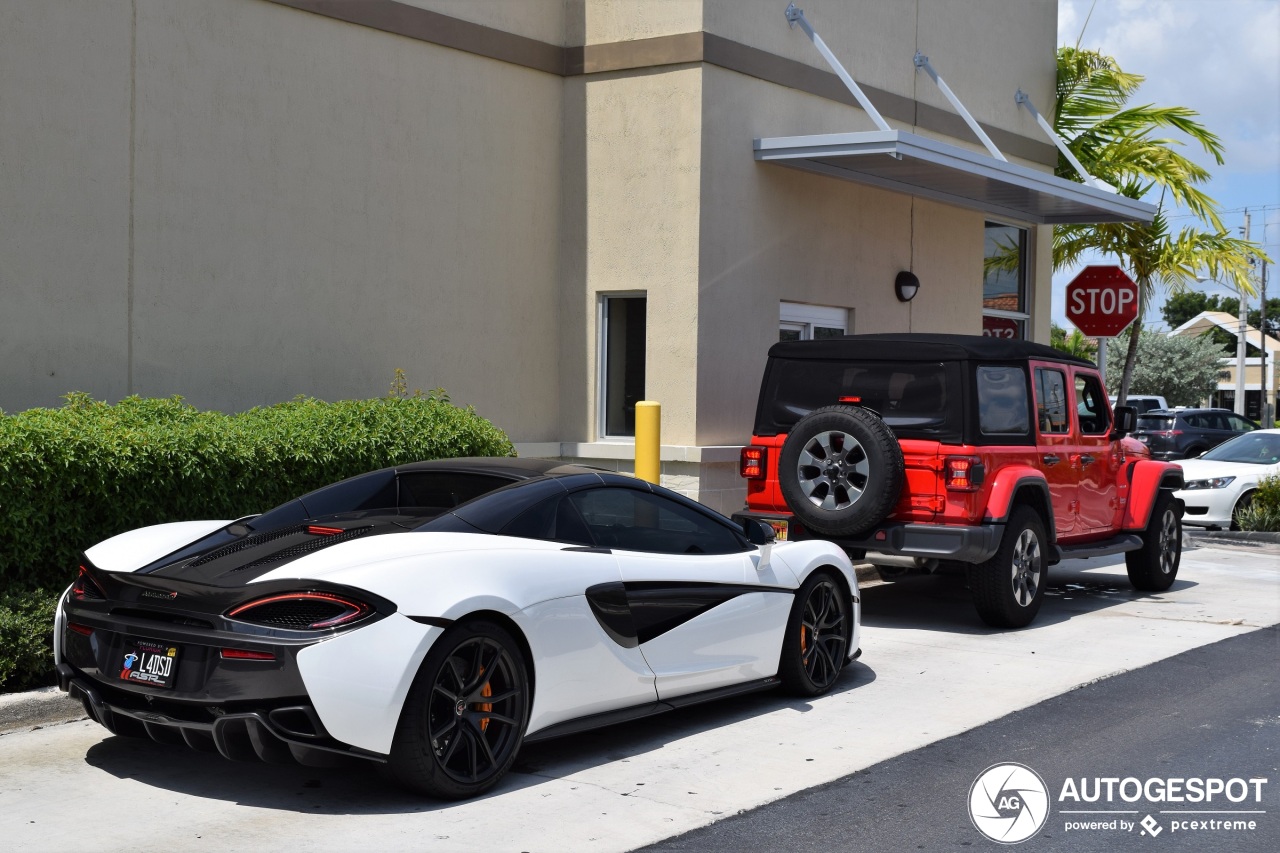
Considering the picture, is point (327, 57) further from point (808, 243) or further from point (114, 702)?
point (114, 702)

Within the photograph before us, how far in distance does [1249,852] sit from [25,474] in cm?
642

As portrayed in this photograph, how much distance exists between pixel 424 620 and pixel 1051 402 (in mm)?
6750

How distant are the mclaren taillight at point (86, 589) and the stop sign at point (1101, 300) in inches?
476

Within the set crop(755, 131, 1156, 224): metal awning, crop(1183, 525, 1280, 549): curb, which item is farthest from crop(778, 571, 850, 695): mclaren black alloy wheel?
crop(1183, 525, 1280, 549): curb

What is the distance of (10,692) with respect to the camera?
7074 millimetres

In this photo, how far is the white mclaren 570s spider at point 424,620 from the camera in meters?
5.27

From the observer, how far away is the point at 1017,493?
1016 centimetres

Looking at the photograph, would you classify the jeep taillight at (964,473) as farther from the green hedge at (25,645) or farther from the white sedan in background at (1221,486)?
the white sedan in background at (1221,486)

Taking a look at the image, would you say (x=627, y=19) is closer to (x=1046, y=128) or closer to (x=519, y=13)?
(x=519, y=13)

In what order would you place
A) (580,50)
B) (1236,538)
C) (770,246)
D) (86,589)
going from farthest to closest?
(1236,538) < (770,246) < (580,50) < (86,589)

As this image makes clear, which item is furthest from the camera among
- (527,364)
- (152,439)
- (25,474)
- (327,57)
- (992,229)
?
(992,229)

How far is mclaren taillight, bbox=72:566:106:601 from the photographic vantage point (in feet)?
19.4

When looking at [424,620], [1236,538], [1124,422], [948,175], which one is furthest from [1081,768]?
[1236,538]

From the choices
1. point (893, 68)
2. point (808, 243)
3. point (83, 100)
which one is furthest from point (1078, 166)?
point (83, 100)
